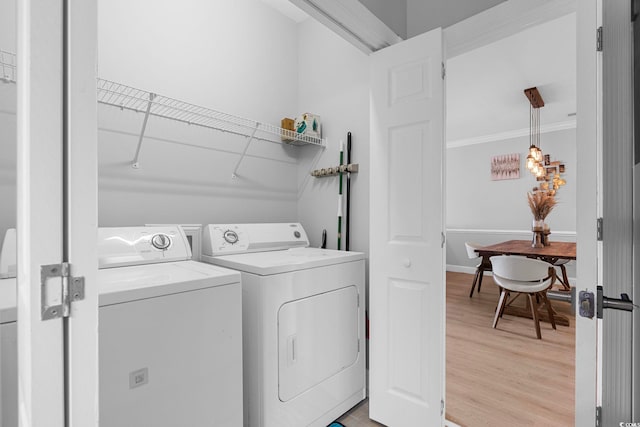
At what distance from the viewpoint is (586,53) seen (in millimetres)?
958

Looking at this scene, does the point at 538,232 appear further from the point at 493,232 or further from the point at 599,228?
the point at 599,228

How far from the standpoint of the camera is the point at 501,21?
1472mm

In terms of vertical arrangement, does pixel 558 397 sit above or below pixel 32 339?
below

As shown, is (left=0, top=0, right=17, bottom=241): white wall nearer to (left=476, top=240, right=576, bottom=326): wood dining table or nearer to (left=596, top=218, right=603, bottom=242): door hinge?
(left=596, top=218, right=603, bottom=242): door hinge

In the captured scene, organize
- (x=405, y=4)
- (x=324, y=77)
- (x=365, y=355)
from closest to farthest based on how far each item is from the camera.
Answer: (x=405, y=4)
(x=365, y=355)
(x=324, y=77)

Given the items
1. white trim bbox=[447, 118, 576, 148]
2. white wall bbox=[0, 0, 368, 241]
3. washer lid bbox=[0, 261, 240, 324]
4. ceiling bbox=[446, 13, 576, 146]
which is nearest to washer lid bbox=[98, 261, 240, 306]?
washer lid bbox=[0, 261, 240, 324]

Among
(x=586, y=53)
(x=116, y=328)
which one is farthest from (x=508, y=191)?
(x=116, y=328)

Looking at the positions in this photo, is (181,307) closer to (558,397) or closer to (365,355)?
(365,355)

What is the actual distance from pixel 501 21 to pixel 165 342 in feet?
6.68

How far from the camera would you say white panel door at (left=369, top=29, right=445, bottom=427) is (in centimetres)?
158

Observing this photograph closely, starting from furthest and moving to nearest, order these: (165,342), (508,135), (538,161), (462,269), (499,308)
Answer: (462,269) < (508,135) < (538,161) < (499,308) < (165,342)

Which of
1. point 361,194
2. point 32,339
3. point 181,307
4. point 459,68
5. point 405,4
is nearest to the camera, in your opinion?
point 32,339

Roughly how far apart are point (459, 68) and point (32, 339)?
399 centimetres

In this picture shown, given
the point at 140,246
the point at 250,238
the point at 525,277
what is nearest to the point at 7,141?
the point at 140,246
